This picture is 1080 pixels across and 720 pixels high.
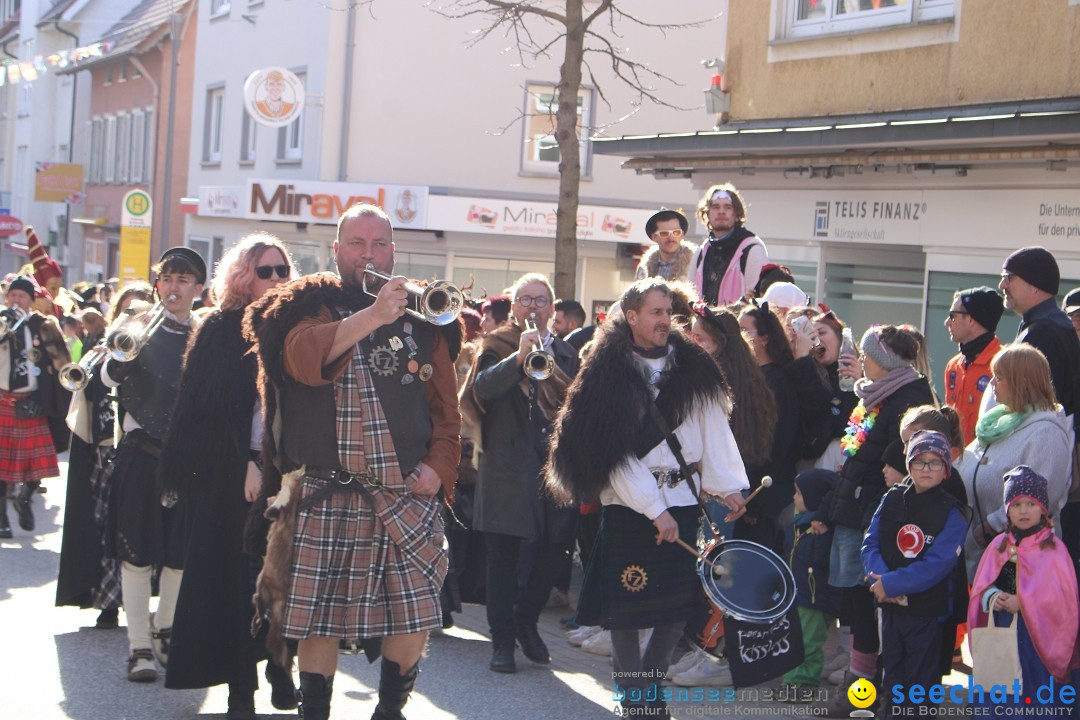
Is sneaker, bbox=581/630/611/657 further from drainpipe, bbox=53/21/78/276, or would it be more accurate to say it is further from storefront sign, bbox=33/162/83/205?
drainpipe, bbox=53/21/78/276

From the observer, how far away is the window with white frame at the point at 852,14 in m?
11.9

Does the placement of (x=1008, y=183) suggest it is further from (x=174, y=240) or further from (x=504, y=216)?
(x=174, y=240)

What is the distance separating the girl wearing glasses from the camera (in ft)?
19.8

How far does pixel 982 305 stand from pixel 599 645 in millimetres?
2810

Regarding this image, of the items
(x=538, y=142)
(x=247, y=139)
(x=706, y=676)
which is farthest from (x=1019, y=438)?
(x=247, y=139)

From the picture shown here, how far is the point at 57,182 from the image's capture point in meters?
39.4

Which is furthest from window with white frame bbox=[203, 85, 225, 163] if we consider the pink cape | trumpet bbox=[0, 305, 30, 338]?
the pink cape

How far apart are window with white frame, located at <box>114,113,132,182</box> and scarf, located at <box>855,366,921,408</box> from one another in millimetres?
33154

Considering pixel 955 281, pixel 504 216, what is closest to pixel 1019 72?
pixel 955 281

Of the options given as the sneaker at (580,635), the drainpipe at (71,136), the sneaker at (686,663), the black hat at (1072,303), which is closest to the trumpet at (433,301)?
the sneaker at (686,663)

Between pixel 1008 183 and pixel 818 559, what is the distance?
5.02 meters

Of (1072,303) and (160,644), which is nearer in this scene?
(160,644)

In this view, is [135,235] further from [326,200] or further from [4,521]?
[4,521]

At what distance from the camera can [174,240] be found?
3341 cm
